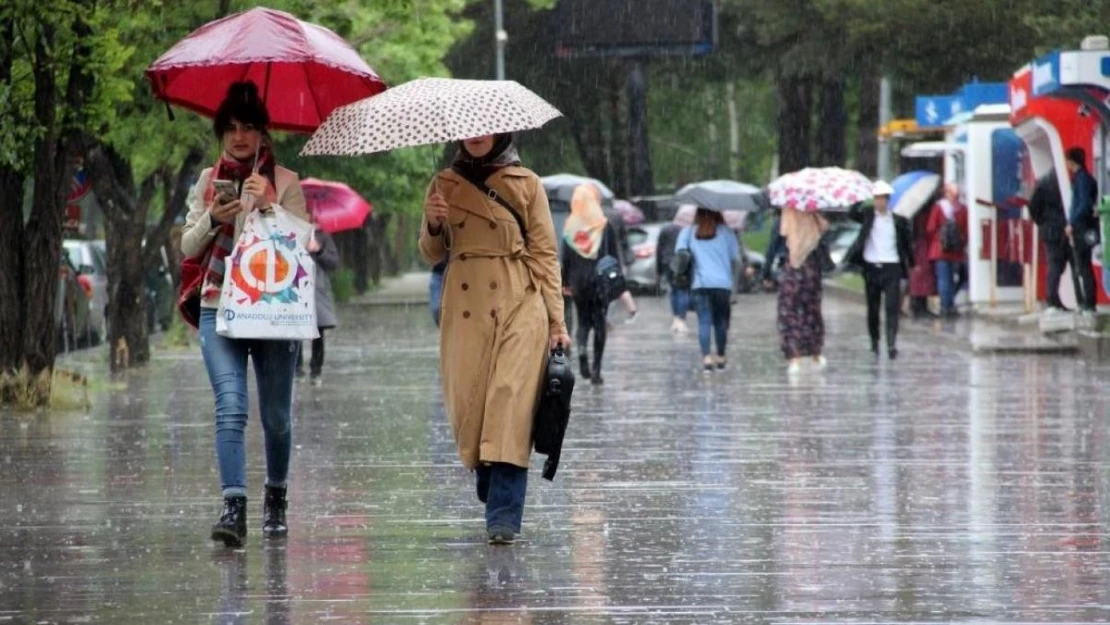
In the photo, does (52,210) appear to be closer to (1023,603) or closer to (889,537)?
(889,537)

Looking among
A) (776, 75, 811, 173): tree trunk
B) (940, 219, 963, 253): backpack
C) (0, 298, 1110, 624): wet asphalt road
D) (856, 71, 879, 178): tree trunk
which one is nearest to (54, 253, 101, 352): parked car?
(0, 298, 1110, 624): wet asphalt road

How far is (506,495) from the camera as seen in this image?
8945mm

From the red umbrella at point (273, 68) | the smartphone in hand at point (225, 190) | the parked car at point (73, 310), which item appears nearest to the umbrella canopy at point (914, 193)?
the parked car at point (73, 310)

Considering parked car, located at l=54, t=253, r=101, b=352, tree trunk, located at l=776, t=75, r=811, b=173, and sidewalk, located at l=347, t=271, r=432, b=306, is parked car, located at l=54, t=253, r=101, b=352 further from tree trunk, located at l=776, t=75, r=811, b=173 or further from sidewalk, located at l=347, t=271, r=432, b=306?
tree trunk, located at l=776, t=75, r=811, b=173

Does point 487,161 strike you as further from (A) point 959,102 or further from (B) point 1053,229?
(A) point 959,102

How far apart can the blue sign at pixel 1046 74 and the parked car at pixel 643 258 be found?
1970 cm

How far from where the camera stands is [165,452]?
13000 mm

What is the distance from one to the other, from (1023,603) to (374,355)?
17.5 metres

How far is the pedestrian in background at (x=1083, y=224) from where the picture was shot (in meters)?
23.1

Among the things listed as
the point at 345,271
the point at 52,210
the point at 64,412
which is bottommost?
the point at 345,271

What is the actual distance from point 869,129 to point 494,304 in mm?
43537

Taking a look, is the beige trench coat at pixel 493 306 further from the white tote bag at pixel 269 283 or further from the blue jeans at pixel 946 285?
the blue jeans at pixel 946 285

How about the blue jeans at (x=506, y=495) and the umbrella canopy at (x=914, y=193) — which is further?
the umbrella canopy at (x=914, y=193)

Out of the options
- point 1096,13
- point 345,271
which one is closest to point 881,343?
point 1096,13
